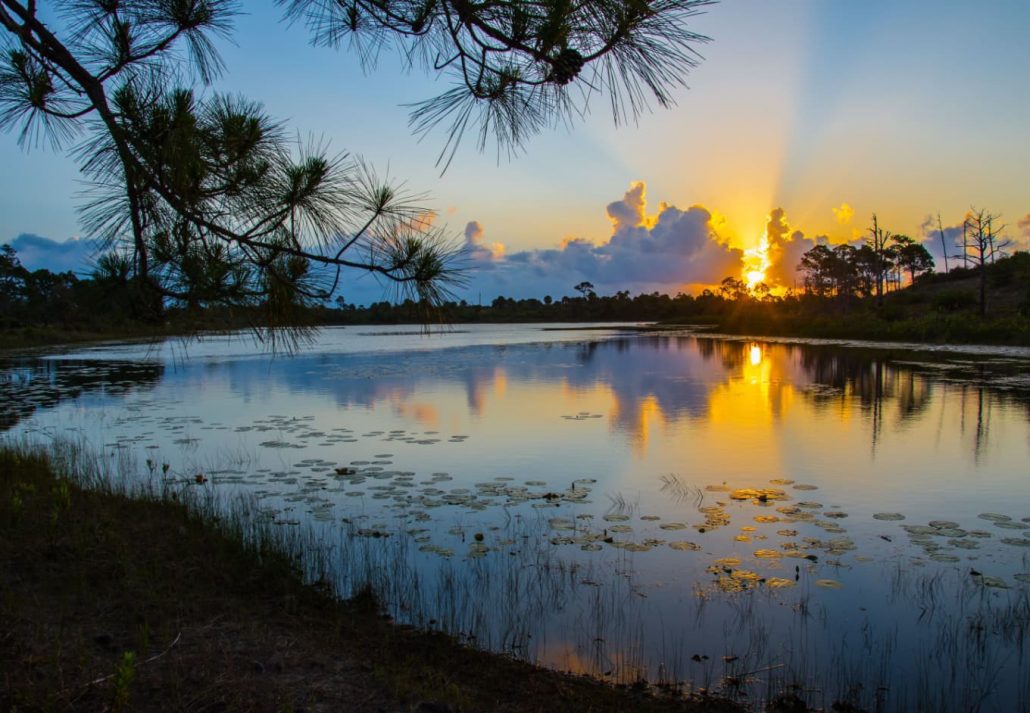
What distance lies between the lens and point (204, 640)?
10.6 feet

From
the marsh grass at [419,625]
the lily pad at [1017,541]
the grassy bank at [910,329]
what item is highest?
the grassy bank at [910,329]

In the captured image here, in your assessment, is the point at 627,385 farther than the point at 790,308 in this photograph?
No

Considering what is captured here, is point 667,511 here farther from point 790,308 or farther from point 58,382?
point 790,308

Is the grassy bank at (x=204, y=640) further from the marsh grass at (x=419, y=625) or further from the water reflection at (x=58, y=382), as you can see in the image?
the water reflection at (x=58, y=382)

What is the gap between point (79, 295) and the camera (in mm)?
2684

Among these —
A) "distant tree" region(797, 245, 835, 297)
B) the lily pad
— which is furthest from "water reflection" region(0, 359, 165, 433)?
"distant tree" region(797, 245, 835, 297)

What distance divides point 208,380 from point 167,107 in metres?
18.0

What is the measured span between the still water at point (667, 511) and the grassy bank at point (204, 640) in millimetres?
381

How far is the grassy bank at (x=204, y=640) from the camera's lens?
2664 mm


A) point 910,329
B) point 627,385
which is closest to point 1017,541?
point 627,385

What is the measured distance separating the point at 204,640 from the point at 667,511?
4.40 m

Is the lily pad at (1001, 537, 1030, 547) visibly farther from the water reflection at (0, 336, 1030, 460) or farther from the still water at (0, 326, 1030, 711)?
the water reflection at (0, 336, 1030, 460)

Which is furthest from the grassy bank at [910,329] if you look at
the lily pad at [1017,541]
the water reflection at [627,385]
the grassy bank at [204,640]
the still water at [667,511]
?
the grassy bank at [204,640]

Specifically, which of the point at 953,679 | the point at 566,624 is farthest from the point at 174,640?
the point at 953,679
